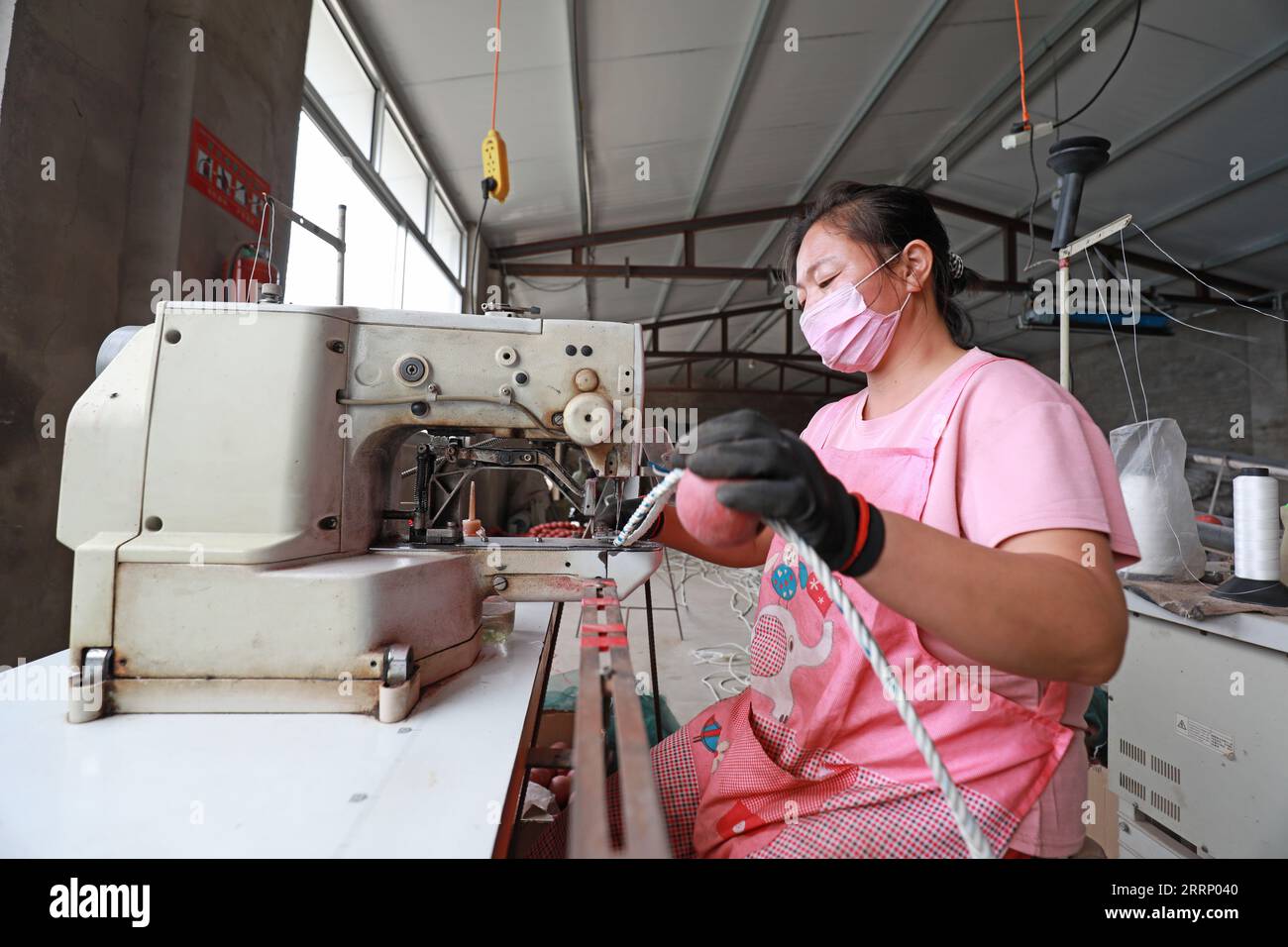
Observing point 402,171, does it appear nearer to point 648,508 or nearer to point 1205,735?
point 648,508

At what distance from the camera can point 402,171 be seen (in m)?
4.36

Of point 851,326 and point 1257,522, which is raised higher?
point 851,326

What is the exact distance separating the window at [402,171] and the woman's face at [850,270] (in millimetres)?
3727

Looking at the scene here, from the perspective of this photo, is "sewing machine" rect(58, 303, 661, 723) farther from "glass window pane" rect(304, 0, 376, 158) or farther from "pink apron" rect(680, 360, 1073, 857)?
"glass window pane" rect(304, 0, 376, 158)

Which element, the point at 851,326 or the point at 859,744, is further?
the point at 851,326

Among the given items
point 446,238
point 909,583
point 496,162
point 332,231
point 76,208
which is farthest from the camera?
point 446,238

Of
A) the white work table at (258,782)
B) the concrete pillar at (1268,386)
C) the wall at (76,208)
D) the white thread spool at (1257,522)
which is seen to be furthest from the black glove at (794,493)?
the concrete pillar at (1268,386)

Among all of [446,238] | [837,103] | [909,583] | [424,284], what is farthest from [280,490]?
[446,238]

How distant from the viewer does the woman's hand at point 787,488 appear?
571 mm

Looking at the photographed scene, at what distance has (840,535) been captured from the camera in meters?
0.58

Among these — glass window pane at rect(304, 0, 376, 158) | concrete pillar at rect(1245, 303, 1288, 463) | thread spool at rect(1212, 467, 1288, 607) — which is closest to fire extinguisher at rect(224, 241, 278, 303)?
glass window pane at rect(304, 0, 376, 158)

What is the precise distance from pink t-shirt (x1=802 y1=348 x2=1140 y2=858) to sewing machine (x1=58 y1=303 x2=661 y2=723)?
1.79 ft

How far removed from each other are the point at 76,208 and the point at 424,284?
3.58m

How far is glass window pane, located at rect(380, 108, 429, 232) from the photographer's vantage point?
3975mm
